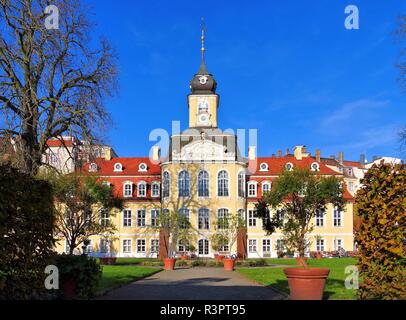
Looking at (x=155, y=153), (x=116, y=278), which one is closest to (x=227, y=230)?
(x=155, y=153)

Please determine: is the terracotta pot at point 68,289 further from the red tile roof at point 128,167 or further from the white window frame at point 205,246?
the red tile roof at point 128,167

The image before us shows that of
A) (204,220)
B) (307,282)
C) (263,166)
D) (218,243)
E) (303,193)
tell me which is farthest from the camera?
(263,166)

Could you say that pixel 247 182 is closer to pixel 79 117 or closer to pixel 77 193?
pixel 77 193

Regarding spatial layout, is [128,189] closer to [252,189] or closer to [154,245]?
[154,245]

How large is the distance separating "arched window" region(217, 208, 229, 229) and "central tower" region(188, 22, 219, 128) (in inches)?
402

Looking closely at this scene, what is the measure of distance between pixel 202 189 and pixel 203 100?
36.0 ft

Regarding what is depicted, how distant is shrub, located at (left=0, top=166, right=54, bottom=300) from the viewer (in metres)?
9.91

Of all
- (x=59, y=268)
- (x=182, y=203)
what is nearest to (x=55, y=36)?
(x=59, y=268)

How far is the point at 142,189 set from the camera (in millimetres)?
54438

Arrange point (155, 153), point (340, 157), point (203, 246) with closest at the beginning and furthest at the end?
point (203, 246) < point (155, 153) < point (340, 157)

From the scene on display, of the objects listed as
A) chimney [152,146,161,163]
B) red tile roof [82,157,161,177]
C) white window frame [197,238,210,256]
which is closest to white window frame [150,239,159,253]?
white window frame [197,238,210,256]

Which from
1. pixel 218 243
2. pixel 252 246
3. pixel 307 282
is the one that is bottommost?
pixel 252 246
